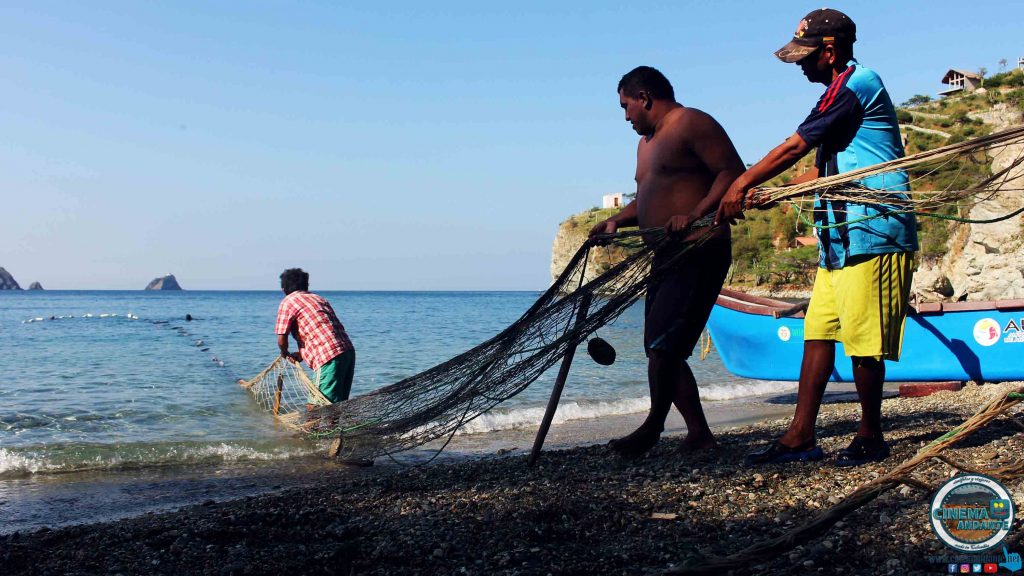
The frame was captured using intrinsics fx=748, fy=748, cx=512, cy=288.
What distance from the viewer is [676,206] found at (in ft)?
13.1

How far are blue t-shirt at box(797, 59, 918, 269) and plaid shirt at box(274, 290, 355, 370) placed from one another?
4315mm

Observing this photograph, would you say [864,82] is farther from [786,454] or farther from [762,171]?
[786,454]

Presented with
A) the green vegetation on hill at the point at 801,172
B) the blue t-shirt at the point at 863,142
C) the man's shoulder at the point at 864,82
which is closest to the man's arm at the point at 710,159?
the blue t-shirt at the point at 863,142

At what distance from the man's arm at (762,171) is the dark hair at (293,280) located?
441 centimetres

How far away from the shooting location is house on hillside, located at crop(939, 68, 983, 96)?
84812 mm

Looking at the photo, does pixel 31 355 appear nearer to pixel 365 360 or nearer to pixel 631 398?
pixel 365 360

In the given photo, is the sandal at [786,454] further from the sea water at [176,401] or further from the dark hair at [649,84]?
the sea water at [176,401]

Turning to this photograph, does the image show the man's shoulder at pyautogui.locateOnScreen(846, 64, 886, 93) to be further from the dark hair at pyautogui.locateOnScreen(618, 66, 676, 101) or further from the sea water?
the sea water

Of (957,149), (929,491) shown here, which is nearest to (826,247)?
(957,149)

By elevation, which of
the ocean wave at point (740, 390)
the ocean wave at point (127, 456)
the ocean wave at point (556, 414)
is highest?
the ocean wave at point (127, 456)

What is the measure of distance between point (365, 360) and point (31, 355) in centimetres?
837

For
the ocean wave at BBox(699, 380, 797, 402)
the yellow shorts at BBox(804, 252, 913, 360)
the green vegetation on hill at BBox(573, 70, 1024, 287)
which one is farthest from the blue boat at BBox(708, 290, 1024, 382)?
the green vegetation on hill at BBox(573, 70, 1024, 287)

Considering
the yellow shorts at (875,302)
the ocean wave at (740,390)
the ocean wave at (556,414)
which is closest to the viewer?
the yellow shorts at (875,302)

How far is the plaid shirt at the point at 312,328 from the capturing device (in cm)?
649
